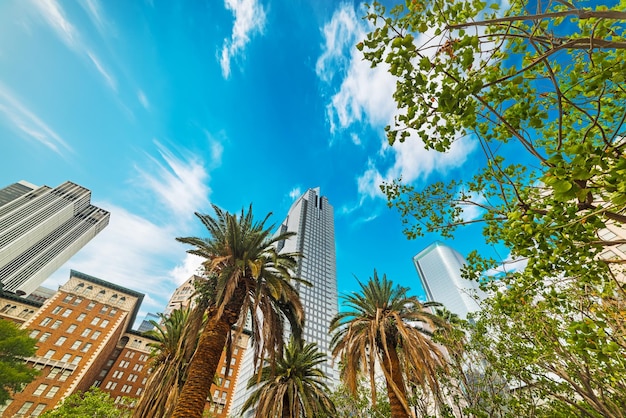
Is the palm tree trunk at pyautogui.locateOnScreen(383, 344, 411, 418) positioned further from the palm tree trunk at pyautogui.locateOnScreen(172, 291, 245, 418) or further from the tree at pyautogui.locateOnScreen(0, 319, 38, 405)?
the tree at pyautogui.locateOnScreen(0, 319, 38, 405)

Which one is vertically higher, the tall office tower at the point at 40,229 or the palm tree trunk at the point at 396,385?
the tall office tower at the point at 40,229

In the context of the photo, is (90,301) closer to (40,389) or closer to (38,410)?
(40,389)

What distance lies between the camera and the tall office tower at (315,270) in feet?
288

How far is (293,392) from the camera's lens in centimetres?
1593

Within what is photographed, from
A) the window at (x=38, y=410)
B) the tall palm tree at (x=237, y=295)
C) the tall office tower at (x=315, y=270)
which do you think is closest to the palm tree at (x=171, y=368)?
the tall palm tree at (x=237, y=295)

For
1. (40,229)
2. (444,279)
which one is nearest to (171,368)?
(40,229)

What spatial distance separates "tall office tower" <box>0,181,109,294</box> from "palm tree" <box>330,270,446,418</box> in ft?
407

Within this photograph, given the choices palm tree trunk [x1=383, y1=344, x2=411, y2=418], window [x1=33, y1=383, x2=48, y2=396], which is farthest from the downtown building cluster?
palm tree trunk [x1=383, y1=344, x2=411, y2=418]

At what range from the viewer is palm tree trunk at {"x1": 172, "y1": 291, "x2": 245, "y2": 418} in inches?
341

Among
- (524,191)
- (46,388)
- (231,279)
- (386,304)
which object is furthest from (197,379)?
(46,388)

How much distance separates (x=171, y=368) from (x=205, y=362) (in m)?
6.44

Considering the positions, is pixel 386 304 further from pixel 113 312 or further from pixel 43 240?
pixel 43 240

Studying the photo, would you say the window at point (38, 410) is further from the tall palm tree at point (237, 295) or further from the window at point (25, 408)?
the tall palm tree at point (237, 295)

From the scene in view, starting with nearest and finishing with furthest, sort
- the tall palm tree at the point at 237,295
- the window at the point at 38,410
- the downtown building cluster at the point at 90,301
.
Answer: the tall palm tree at the point at 237,295, the window at the point at 38,410, the downtown building cluster at the point at 90,301
